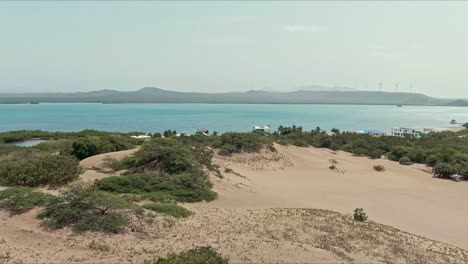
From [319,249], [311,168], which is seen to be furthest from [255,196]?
[311,168]

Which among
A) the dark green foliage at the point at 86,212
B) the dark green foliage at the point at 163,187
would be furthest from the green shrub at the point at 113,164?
the dark green foliage at the point at 86,212

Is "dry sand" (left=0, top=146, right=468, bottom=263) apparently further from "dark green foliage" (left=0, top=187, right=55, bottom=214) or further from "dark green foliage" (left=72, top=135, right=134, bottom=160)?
"dark green foliage" (left=72, top=135, right=134, bottom=160)

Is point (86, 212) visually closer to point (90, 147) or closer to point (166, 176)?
point (166, 176)

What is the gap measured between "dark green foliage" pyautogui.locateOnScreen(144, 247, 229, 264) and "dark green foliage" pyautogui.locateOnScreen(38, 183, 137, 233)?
345cm

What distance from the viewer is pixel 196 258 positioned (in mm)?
10602

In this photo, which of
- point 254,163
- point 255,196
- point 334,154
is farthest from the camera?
point 334,154

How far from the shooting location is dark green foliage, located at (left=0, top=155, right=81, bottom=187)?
1977 cm

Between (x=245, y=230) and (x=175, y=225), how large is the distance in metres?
2.78

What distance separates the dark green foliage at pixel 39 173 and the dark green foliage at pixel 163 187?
1922 mm

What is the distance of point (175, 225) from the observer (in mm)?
15477

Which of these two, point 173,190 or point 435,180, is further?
point 435,180

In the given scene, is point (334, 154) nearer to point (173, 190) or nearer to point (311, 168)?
point (311, 168)

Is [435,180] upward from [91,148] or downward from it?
downward

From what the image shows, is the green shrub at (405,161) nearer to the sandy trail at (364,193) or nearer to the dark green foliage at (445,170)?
the sandy trail at (364,193)
